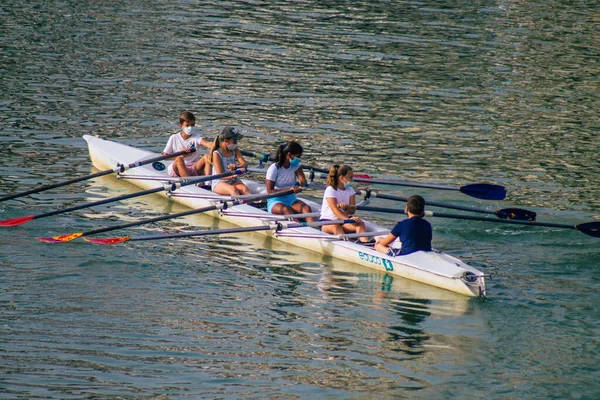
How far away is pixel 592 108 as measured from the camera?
28.5m

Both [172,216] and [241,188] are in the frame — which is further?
[241,188]

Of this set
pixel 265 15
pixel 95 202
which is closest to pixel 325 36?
pixel 265 15

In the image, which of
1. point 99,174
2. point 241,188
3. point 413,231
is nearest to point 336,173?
point 413,231

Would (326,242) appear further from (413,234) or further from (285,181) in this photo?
(413,234)

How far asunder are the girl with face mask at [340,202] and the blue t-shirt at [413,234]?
1.16 m

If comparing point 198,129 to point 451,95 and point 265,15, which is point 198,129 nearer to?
point 451,95

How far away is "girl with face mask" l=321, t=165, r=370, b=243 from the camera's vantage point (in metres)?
16.6

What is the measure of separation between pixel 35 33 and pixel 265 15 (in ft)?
31.9

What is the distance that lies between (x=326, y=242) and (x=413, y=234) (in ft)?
6.35

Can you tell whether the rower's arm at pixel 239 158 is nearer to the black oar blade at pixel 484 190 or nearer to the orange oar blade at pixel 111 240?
the orange oar blade at pixel 111 240

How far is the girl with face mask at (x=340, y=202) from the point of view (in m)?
16.6

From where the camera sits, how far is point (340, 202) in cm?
1689

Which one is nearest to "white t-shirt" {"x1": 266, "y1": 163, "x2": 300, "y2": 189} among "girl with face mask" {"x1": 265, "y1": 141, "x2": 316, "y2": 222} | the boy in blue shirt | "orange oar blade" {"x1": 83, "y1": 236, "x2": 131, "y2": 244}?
"girl with face mask" {"x1": 265, "y1": 141, "x2": 316, "y2": 222}

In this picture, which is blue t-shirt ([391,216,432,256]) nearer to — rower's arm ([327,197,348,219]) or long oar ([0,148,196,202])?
rower's arm ([327,197,348,219])
